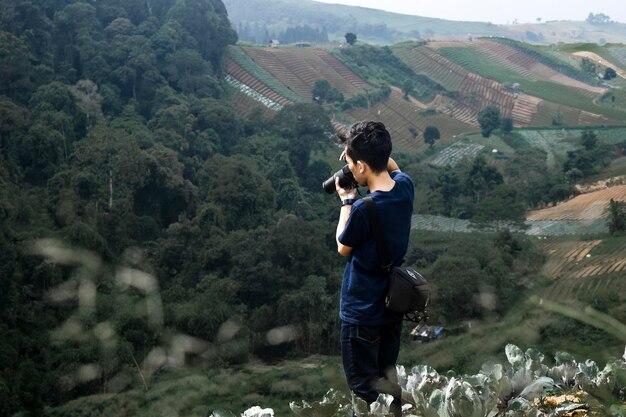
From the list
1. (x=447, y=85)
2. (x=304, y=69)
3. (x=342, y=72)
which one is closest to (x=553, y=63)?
(x=447, y=85)

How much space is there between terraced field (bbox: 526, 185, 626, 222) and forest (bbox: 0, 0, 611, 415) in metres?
0.69

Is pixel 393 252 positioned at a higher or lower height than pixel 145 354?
higher

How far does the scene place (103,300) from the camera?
50.2 feet

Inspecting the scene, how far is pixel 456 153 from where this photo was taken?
34531 millimetres

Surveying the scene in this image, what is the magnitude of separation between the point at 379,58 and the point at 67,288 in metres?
33.7

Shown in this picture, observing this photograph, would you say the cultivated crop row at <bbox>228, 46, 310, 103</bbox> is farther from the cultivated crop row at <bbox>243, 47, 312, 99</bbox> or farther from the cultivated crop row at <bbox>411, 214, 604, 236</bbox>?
the cultivated crop row at <bbox>411, 214, 604, 236</bbox>

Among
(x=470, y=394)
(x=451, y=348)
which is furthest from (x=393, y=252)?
(x=451, y=348)

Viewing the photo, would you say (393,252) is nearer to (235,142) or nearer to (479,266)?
(479,266)

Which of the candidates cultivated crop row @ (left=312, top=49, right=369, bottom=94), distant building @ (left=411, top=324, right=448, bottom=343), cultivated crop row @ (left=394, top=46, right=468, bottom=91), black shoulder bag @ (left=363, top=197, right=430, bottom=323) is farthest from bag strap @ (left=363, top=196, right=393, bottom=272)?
cultivated crop row @ (left=394, top=46, right=468, bottom=91)

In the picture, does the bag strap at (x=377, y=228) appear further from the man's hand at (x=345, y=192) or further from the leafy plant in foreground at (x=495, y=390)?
the leafy plant in foreground at (x=495, y=390)

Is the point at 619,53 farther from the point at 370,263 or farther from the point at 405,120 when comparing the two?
the point at 370,263

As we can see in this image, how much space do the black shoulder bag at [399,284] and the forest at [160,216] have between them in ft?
32.5

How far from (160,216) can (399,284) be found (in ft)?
62.7

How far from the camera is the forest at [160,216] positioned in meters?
14.6
